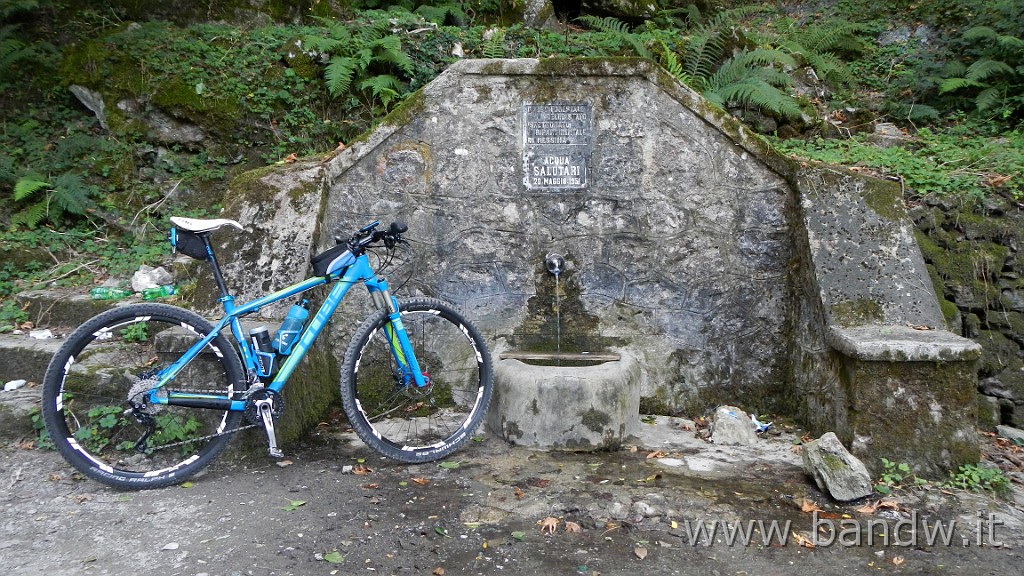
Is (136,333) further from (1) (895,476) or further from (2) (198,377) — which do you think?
(1) (895,476)

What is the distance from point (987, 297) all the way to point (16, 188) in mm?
7578

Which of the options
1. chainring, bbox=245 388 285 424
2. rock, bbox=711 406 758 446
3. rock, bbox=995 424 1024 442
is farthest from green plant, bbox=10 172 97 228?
rock, bbox=995 424 1024 442

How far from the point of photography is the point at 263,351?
3807mm

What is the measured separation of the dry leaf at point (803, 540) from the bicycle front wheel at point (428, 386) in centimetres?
174

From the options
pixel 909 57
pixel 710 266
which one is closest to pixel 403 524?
pixel 710 266

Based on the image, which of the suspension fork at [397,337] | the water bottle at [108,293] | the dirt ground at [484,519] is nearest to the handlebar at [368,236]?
the suspension fork at [397,337]

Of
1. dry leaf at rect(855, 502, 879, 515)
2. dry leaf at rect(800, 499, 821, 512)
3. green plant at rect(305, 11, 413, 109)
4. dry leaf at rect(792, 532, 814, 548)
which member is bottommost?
dry leaf at rect(792, 532, 814, 548)

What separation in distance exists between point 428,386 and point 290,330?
33.2 inches

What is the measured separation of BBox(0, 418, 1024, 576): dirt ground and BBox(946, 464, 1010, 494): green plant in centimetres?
6

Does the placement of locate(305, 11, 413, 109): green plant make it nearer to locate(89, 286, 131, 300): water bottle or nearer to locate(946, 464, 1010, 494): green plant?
locate(89, 286, 131, 300): water bottle

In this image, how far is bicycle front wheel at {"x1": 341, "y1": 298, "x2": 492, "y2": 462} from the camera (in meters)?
4.08

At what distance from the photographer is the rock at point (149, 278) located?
211 inches

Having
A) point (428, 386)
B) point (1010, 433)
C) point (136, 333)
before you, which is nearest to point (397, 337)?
point (428, 386)

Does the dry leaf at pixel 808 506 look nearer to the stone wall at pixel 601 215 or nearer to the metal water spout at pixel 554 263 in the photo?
the stone wall at pixel 601 215
